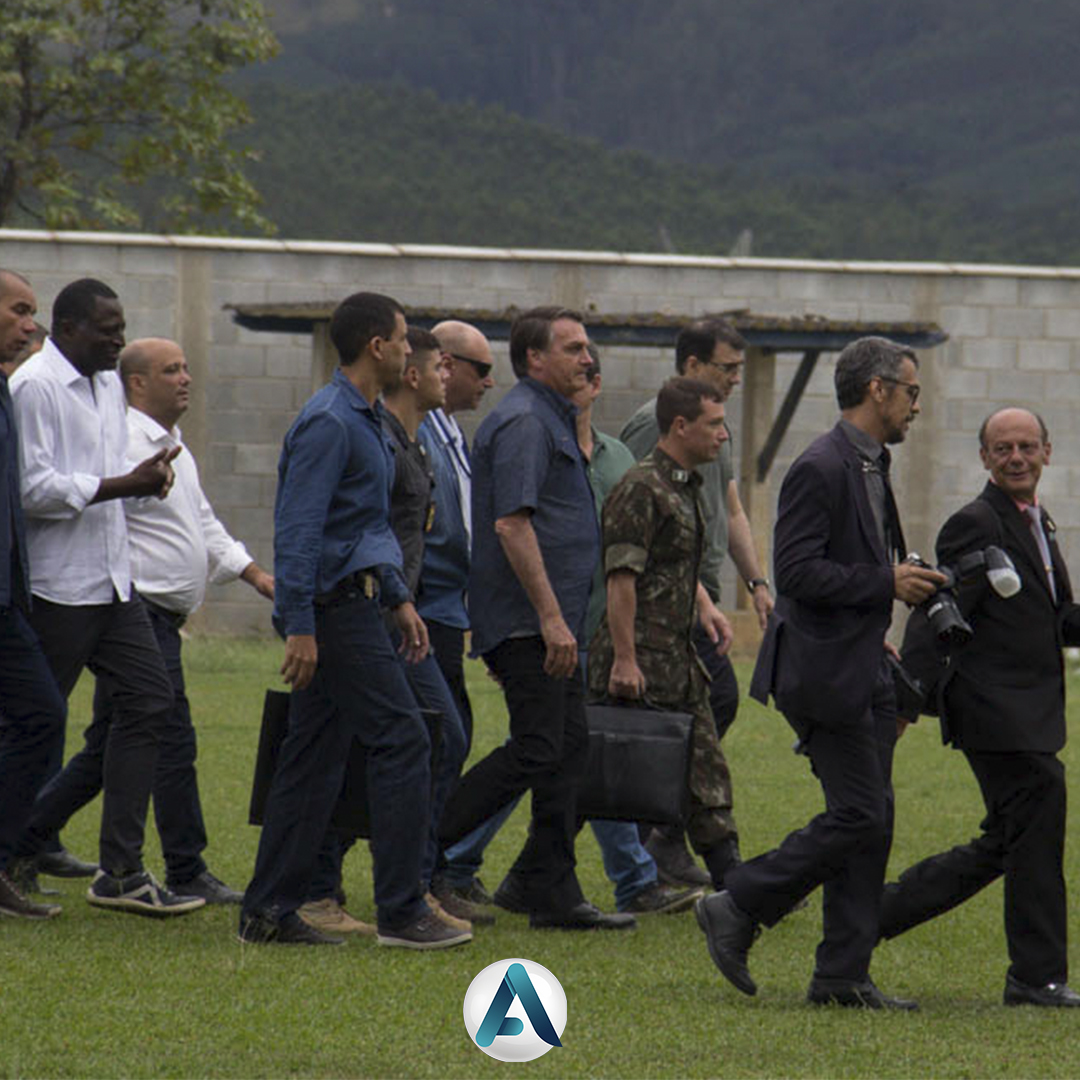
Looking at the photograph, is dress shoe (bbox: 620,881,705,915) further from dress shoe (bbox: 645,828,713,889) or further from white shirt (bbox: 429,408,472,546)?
white shirt (bbox: 429,408,472,546)

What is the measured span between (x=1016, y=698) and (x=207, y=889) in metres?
2.93

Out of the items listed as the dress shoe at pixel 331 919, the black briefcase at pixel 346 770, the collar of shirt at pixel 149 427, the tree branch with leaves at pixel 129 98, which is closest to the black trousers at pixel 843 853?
the black briefcase at pixel 346 770

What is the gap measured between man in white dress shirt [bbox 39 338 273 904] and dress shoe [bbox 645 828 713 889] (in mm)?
1666

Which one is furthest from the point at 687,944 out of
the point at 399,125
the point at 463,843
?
the point at 399,125

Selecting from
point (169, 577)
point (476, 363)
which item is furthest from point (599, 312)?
point (169, 577)

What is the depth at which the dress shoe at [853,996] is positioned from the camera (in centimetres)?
645

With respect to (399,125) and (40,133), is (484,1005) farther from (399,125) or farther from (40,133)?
(399,125)

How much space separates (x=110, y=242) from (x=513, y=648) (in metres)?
13.6

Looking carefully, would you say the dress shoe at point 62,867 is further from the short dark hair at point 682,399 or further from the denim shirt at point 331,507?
the short dark hair at point 682,399

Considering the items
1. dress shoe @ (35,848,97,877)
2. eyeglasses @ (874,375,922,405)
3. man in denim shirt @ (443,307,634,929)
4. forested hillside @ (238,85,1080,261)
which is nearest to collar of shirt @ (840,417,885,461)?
eyeglasses @ (874,375,922,405)

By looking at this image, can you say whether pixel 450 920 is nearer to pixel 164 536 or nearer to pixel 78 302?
pixel 164 536

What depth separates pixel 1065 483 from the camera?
2181 centimetres

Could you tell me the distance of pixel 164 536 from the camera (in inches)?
315

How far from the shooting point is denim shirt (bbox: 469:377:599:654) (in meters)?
7.56
